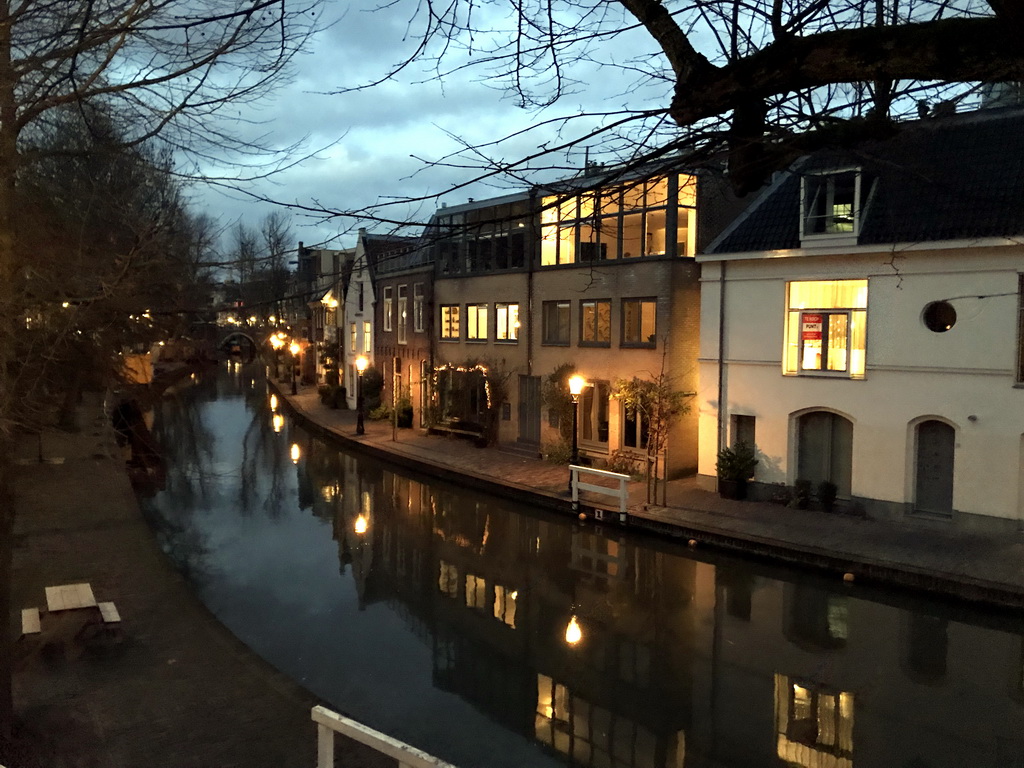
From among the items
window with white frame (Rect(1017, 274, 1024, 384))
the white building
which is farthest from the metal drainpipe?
window with white frame (Rect(1017, 274, 1024, 384))

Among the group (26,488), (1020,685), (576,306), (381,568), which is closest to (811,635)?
(1020,685)

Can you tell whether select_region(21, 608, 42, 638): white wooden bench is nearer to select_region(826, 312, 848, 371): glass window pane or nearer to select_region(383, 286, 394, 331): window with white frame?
select_region(826, 312, 848, 371): glass window pane

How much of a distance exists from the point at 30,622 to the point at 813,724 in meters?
7.92

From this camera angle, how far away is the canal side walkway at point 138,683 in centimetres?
627

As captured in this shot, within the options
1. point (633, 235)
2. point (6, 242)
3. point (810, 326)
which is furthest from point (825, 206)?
point (6, 242)

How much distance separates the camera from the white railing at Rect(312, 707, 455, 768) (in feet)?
11.8

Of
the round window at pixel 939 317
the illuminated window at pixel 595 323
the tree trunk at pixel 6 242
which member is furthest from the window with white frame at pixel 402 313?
the tree trunk at pixel 6 242

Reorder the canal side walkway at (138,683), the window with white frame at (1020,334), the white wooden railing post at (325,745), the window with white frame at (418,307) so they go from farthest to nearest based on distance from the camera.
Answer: the window with white frame at (418,307), the window with white frame at (1020,334), the canal side walkway at (138,683), the white wooden railing post at (325,745)

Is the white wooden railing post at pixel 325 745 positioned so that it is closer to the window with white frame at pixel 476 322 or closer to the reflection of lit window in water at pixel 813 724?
the reflection of lit window in water at pixel 813 724

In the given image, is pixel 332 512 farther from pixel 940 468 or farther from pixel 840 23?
pixel 840 23

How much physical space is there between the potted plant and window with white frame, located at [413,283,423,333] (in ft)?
48.0

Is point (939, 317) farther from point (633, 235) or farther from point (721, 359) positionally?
point (633, 235)

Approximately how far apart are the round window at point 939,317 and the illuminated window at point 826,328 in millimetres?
1093

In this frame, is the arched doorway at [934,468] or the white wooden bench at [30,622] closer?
the white wooden bench at [30,622]
